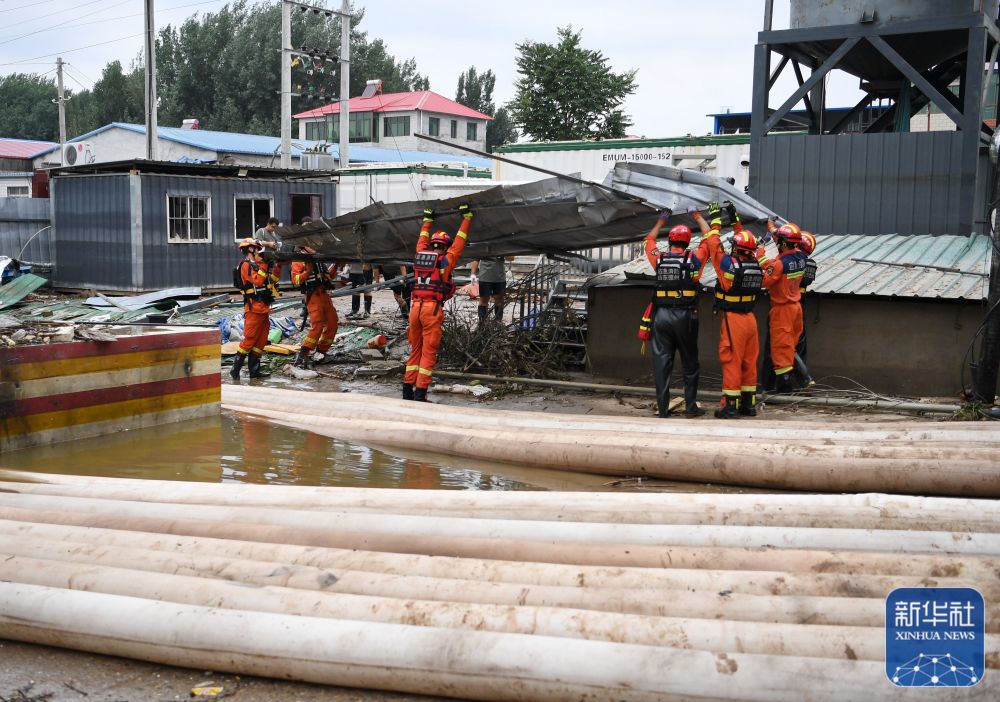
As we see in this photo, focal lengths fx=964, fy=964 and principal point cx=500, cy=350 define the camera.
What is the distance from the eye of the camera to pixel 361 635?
394 centimetres

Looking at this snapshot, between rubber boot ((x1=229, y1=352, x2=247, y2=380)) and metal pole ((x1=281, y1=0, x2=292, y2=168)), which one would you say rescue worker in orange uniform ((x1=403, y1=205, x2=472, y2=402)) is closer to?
rubber boot ((x1=229, y1=352, x2=247, y2=380))

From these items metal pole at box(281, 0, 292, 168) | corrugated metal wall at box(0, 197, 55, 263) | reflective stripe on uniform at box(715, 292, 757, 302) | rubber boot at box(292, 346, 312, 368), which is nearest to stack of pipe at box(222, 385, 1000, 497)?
reflective stripe on uniform at box(715, 292, 757, 302)

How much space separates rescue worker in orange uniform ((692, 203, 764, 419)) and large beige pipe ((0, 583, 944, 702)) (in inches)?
247

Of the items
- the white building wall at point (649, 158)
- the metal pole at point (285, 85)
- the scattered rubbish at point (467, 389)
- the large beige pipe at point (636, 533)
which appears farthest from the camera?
the metal pole at point (285, 85)

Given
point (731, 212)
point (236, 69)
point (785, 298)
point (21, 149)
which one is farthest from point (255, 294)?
point (236, 69)

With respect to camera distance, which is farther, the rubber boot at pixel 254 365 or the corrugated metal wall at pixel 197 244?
the corrugated metal wall at pixel 197 244

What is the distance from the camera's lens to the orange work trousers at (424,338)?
10812mm

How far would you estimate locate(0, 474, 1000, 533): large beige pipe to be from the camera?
502 cm

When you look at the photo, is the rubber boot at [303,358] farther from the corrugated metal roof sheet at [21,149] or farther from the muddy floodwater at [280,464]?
the corrugated metal roof sheet at [21,149]

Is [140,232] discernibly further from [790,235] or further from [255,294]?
[790,235]

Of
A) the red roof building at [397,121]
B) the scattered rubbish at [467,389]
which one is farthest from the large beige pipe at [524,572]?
the red roof building at [397,121]

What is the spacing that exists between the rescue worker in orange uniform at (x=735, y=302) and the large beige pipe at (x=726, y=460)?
8.51ft

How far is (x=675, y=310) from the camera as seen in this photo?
984 centimetres

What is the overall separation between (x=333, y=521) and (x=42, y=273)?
22.5 meters
